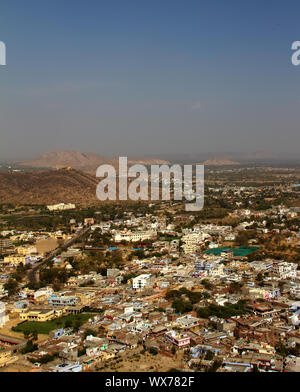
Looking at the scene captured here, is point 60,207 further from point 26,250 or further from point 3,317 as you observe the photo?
point 3,317

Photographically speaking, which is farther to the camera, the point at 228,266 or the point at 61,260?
the point at 61,260

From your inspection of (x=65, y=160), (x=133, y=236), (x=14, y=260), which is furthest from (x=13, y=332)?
(x=65, y=160)

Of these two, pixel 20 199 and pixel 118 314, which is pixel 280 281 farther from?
pixel 20 199

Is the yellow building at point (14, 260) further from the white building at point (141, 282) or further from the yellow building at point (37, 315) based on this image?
the yellow building at point (37, 315)

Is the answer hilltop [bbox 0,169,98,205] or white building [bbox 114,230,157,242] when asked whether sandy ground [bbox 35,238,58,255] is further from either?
hilltop [bbox 0,169,98,205]

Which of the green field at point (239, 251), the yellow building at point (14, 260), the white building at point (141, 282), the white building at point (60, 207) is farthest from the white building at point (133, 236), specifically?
the white building at point (60, 207)
